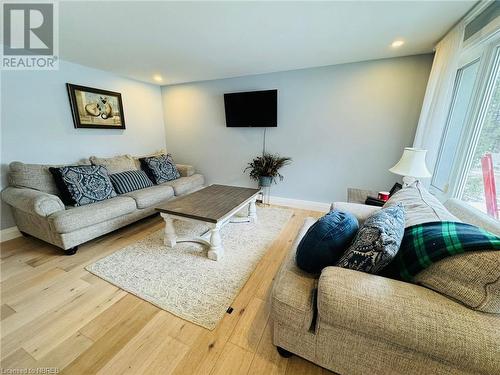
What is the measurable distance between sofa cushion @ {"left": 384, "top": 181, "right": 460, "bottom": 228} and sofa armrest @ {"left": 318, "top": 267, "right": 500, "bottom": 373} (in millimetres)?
420

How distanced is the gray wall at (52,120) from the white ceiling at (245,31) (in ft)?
1.04

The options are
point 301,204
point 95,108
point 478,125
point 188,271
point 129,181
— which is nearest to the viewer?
point 478,125

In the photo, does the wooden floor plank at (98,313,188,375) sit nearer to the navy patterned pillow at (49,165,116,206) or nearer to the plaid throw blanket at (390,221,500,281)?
the plaid throw blanket at (390,221,500,281)

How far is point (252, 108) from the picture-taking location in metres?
3.33

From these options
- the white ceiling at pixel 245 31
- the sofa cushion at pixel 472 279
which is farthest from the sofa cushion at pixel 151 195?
the sofa cushion at pixel 472 279

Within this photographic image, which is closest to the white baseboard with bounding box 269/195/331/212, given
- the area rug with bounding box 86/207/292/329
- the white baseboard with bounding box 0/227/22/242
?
the area rug with bounding box 86/207/292/329

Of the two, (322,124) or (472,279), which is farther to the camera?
(322,124)

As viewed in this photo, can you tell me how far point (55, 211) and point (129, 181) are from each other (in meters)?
0.96

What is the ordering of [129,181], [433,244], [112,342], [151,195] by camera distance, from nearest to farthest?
[433,244]
[112,342]
[151,195]
[129,181]

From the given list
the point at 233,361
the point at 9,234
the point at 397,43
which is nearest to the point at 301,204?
the point at 397,43

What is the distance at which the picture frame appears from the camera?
109 inches

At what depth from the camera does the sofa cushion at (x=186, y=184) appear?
128 inches

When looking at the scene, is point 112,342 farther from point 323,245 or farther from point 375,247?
point 375,247

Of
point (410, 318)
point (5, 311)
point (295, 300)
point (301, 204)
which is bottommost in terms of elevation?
point (5, 311)
